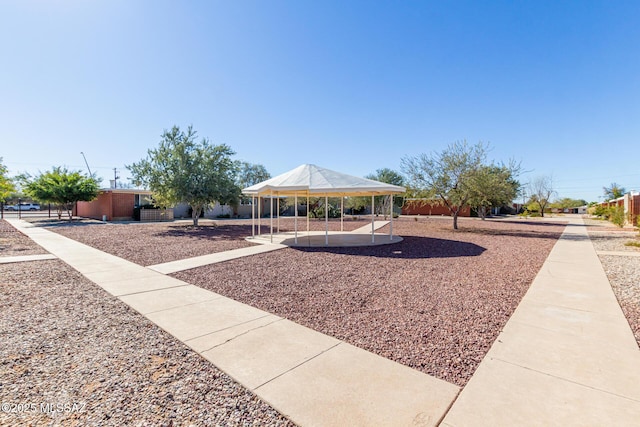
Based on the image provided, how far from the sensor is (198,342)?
372 cm

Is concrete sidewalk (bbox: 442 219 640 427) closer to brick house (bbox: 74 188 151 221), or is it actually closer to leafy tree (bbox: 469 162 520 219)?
leafy tree (bbox: 469 162 520 219)

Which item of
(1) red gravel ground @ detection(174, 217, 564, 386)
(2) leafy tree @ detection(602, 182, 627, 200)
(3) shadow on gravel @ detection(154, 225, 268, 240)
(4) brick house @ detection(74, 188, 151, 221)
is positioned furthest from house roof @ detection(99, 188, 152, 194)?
(2) leafy tree @ detection(602, 182, 627, 200)

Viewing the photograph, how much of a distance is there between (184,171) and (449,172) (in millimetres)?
16575

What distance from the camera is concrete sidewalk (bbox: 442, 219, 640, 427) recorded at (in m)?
2.38

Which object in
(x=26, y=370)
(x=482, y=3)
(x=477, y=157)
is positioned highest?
(x=482, y=3)

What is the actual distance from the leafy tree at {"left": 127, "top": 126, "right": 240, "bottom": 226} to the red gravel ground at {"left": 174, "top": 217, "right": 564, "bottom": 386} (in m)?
10.6

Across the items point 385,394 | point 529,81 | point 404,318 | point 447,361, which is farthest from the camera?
point 529,81

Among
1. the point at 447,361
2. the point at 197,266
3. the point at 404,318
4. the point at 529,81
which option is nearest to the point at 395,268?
the point at 404,318

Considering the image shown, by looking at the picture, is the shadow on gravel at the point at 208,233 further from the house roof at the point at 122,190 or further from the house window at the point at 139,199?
the house window at the point at 139,199

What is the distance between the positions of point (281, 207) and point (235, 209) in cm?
542

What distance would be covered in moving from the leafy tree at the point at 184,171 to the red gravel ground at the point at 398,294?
34.8 feet

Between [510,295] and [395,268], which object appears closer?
[510,295]

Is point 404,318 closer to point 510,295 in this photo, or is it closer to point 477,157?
point 510,295

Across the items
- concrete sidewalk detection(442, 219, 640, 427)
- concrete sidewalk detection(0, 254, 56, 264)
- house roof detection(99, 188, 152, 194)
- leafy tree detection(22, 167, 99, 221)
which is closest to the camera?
concrete sidewalk detection(442, 219, 640, 427)
